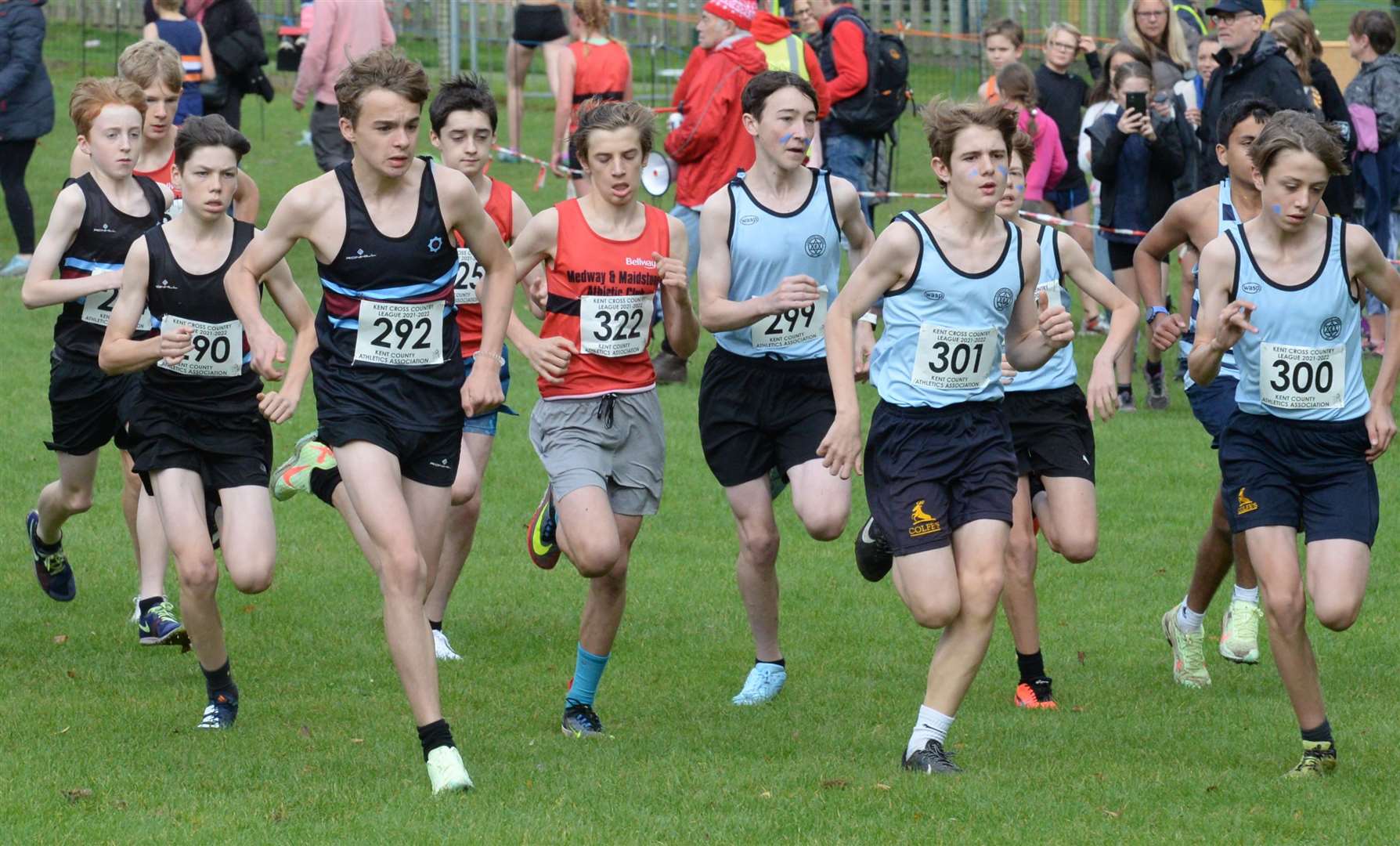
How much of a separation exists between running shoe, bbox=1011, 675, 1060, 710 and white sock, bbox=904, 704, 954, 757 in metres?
1.22

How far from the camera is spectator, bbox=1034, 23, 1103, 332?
46.5 ft

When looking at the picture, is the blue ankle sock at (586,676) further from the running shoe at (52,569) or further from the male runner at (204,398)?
the running shoe at (52,569)

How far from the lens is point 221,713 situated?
6.83 metres

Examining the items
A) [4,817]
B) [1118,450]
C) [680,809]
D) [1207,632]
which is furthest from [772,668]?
[1118,450]

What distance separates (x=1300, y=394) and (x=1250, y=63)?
19.9 ft

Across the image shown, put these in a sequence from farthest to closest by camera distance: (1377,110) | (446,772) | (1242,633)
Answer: (1377,110) → (1242,633) → (446,772)

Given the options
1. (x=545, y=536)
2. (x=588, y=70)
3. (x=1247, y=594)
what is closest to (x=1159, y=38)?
(x=588, y=70)

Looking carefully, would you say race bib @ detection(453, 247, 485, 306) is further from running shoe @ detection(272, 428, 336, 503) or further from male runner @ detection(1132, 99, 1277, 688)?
male runner @ detection(1132, 99, 1277, 688)

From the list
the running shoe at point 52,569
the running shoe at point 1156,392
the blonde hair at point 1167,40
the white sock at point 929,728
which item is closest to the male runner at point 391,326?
the white sock at point 929,728

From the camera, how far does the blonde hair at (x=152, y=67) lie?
8445 mm

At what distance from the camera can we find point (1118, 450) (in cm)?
1184

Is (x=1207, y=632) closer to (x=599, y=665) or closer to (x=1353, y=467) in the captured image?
(x=1353, y=467)

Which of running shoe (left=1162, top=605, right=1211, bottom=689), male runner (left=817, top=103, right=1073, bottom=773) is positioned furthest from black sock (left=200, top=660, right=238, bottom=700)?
running shoe (left=1162, top=605, right=1211, bottom=689)

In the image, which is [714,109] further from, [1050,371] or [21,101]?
[21,101]
